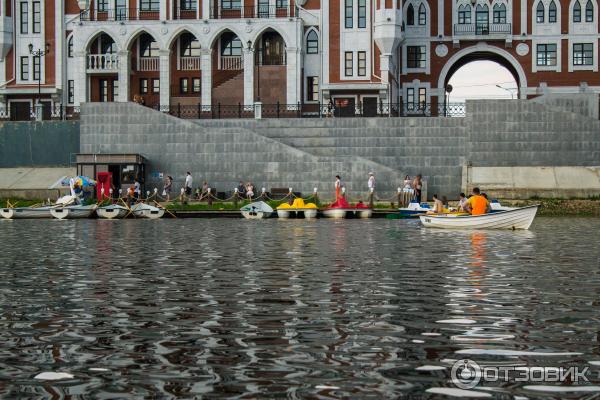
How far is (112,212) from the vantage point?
48.5 m

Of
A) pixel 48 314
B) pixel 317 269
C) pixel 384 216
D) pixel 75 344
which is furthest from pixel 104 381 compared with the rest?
pixel 384 216

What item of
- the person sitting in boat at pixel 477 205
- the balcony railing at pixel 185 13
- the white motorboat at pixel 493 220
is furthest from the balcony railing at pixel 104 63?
the person sitting in boat at pixel 477 205

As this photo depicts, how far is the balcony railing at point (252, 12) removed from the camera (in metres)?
67.5

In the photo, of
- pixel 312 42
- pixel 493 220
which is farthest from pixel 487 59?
pixel 493 220

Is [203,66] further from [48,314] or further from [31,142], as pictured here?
[48,314]

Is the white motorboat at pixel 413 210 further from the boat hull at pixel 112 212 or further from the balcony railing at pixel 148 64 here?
the balcony railing at pixel 148 64

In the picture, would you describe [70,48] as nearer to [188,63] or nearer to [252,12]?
[188,63]

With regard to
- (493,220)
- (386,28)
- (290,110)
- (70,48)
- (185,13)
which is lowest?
(493,220)

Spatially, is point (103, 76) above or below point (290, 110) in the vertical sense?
above

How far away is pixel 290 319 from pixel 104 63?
57.5 meters

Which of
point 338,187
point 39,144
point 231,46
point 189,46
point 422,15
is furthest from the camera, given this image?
point 422,15

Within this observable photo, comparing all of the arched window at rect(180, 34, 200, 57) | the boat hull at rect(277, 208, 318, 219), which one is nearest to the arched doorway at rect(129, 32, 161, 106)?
the arched window at rect(180, 34, 200, 57)

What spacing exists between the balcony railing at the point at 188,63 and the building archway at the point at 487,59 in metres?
17.8

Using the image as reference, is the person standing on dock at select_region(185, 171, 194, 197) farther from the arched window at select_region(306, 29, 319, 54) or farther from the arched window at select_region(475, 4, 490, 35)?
the arched window at select_region(475, 4, 490, 35)
